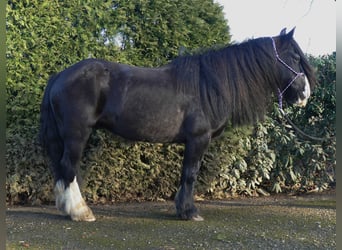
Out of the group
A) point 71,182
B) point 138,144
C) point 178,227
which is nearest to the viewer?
point 178,227

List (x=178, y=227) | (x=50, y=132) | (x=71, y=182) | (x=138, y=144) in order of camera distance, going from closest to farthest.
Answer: (x=178, y=227) → (x=71, y=182) → (x=50, y=132) → (x=138, y=144)

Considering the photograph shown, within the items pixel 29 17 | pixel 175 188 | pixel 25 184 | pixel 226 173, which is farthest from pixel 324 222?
pixel 29 17

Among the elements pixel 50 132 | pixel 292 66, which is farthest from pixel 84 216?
pixel 292 66

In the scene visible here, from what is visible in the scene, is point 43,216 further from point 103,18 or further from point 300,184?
point 300,184

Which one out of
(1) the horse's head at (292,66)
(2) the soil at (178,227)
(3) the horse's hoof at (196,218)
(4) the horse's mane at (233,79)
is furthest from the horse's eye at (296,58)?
(3) the horse's hoof at (196,218)

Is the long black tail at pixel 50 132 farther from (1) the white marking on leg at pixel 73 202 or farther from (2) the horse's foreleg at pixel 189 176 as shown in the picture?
(2) the horse's foreleg at pixel 189 176

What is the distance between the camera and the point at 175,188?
18.8 feet

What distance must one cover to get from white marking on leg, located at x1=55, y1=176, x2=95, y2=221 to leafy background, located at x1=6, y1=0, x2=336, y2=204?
804 mm

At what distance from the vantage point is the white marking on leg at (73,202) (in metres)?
4.42

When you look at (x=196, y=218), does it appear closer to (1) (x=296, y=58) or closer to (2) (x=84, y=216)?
(2) (x=84, y=216)

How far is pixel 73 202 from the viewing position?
443 cm

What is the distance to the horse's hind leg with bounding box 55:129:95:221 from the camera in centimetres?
437

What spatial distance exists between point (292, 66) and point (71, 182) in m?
2.76

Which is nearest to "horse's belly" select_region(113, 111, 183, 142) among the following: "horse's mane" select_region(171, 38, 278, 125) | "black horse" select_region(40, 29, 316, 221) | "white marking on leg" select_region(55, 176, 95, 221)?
"black horse" select_region(40, 29, 316, 221)
